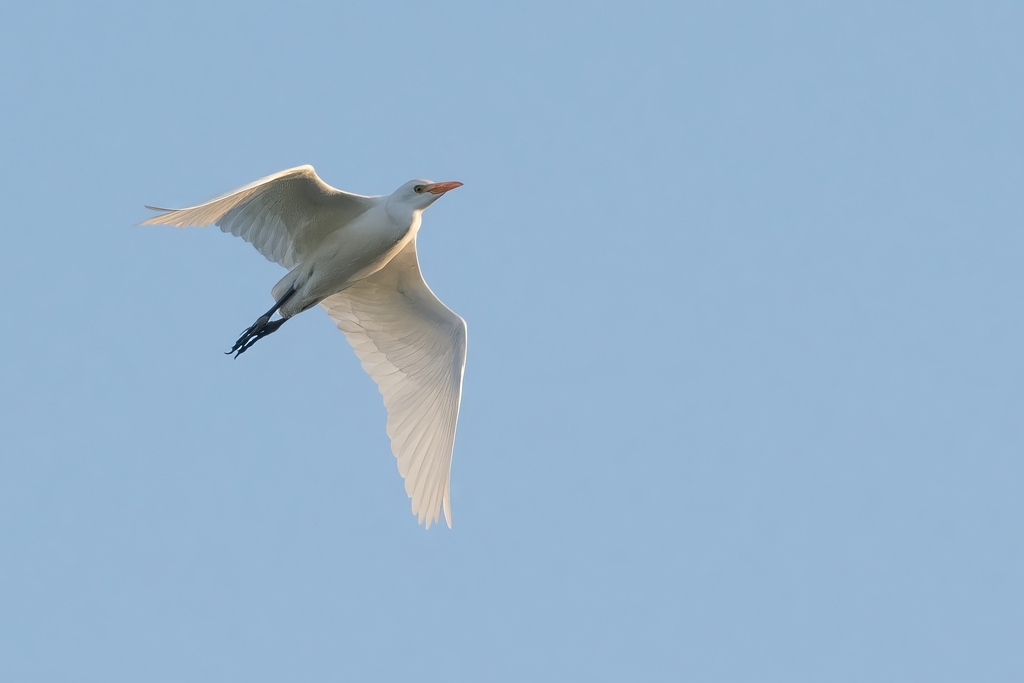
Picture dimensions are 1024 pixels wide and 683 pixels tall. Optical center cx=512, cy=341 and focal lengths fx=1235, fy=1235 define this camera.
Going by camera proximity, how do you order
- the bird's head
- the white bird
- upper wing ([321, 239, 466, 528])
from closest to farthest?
the white bird, the bird's head, upper wing ([321, 239, 466, 528])

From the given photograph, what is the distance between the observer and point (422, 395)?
49.0 ft

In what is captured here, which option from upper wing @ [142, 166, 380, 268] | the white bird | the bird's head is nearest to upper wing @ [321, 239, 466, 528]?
the white bird

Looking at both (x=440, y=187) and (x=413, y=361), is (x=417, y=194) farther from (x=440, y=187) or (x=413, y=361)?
(x=413, y=361)

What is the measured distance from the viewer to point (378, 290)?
14680 mm

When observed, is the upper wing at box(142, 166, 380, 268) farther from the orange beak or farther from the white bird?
the orange beak

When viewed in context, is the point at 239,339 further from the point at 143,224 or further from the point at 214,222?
the point at 143,224

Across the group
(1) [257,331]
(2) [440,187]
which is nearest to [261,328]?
(1) [257,331]

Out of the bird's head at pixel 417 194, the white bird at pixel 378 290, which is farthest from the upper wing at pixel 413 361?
the bird's head at pixel 417 194

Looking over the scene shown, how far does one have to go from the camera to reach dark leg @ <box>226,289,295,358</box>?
13555 mm

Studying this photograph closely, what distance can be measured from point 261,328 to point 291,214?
1354mm

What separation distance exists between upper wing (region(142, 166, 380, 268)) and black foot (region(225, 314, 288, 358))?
0.65m

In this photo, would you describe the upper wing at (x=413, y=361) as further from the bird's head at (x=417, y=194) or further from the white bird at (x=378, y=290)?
the bird's head at (x=417, y=194)

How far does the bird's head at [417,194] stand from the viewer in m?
13.2

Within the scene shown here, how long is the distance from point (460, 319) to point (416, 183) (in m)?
2.11
